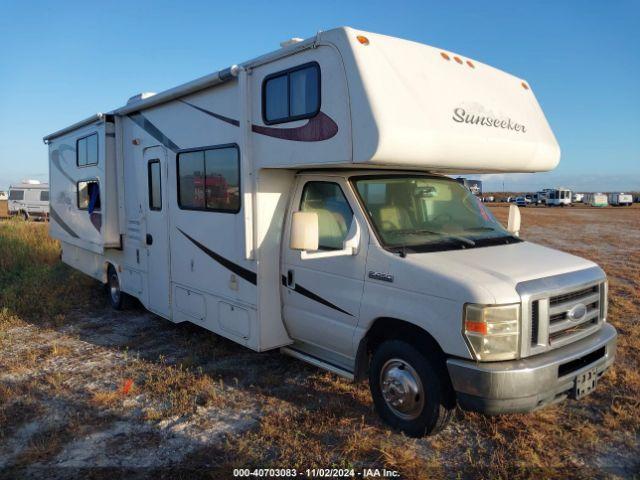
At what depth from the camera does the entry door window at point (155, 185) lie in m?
6.83

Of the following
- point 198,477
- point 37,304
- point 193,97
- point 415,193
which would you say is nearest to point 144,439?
point 198,477

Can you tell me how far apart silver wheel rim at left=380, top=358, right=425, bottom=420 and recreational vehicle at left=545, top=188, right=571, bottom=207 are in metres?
67.9

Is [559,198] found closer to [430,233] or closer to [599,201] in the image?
[599,201]

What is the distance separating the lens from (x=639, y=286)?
9.79m

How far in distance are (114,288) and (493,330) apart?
6.58m

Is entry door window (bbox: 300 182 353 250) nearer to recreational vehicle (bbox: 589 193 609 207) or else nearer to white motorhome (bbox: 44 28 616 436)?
white motorhome (bbox: 44 28 616 436)

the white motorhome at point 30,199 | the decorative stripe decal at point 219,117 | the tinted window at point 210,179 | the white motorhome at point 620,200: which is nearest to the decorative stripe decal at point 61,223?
the tinted window at point 210,179

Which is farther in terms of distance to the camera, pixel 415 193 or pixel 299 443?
pixel 415 193

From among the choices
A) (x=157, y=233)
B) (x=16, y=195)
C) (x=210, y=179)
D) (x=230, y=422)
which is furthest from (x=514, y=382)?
(x=16, y=195)

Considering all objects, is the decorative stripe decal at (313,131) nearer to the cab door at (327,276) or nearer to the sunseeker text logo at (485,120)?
the cab door at (327,276)

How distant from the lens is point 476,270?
3857 millimetres

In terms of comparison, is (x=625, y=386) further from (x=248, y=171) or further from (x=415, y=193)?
(x=248, y=171)

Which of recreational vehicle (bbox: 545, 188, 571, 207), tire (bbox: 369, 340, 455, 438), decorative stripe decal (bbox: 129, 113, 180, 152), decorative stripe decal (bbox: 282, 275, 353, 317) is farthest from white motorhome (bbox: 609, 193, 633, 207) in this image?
tire (bbox: 369, 340, 455, 438)

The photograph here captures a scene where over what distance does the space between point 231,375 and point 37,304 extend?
15.3ft
